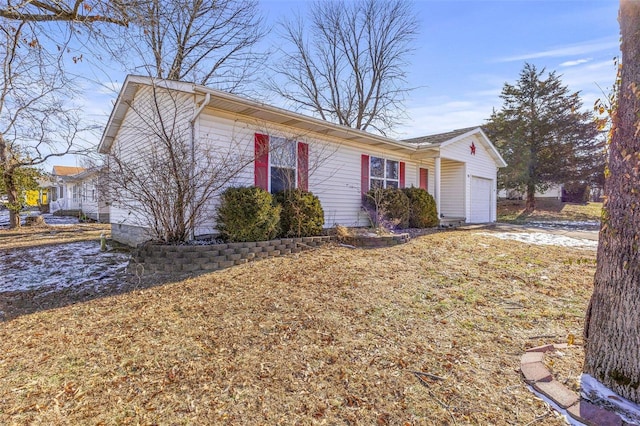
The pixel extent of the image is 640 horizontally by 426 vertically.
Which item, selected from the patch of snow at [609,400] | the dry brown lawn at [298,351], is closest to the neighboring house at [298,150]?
the dry brown lawn at [298,351]

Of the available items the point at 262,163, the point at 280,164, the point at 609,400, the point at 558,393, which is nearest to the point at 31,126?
the point at 262,163

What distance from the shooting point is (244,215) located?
6.19 meters

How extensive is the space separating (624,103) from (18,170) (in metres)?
18.9

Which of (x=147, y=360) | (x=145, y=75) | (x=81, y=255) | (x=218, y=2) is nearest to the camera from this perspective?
(x=147, y=360)

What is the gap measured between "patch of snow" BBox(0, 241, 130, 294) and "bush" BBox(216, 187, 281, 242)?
78.6 inches

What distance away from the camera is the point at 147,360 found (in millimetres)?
2693

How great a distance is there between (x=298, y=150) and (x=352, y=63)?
605 inches

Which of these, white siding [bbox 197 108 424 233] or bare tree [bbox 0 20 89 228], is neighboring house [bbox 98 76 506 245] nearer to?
white siding [bbox 197 108 424 233]

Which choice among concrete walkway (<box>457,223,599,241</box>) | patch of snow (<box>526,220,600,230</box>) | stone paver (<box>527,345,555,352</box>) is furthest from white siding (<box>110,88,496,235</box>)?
stone paver (<box>527,345,555,352</box>)

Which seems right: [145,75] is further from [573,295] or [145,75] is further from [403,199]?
[573,295]

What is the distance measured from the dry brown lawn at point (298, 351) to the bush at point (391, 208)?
4.30 metres

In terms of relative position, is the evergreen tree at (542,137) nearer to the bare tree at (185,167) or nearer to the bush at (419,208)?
the bush at (419,208)

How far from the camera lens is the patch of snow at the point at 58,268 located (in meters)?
5.01

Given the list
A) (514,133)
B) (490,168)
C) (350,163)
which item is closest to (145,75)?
(350,163)
